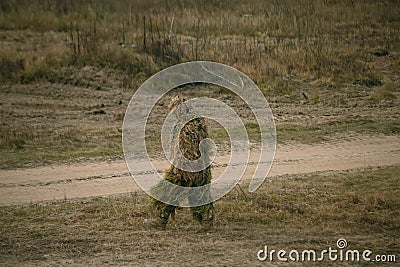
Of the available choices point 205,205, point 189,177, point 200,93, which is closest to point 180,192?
point 189,177

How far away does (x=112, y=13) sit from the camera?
2216 cm

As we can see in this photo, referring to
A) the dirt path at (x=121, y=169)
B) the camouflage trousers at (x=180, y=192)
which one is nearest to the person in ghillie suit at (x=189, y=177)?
the camouflage trousers at (x=180, y=192)

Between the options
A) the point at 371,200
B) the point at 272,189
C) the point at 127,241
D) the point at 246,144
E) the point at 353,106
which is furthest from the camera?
the point at 353,106

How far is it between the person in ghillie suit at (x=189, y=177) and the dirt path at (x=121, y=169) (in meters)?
2.14

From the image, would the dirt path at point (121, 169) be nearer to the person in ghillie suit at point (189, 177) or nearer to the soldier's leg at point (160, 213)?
the soldier's leg at point (160, 213)

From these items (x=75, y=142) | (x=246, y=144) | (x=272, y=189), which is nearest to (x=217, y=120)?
(x=246, y=144)

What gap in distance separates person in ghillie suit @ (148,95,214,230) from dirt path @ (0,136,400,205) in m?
2.14

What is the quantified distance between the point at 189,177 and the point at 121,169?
137 inches

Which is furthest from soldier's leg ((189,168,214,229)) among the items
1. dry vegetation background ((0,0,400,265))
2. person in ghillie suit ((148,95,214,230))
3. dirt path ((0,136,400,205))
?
dirt path ((0,136,400,205))

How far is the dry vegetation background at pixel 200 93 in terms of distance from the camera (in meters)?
8.30

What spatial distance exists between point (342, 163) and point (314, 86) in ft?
17.9

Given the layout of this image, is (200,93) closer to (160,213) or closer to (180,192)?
(160,213)

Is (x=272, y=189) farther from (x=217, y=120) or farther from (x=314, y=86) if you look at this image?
(x=314, y=86)

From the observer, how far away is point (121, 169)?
37.2 ft
